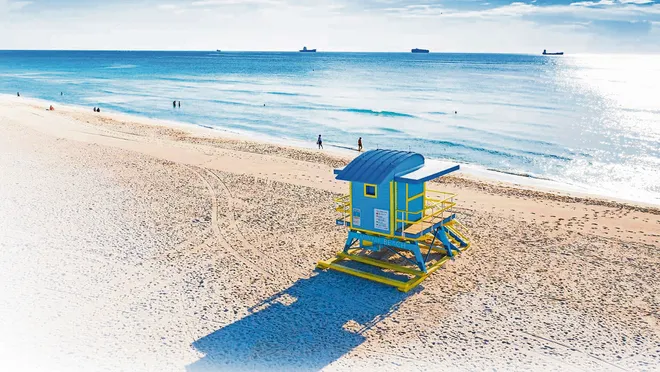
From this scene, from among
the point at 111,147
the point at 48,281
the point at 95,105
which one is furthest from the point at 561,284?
the point at 95,105

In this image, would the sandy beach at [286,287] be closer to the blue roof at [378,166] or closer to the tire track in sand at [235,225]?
the tire track in sand at [235,225]

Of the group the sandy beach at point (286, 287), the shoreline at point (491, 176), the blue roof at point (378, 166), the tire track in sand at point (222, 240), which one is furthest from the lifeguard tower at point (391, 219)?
the shoreline at point (491, 176)

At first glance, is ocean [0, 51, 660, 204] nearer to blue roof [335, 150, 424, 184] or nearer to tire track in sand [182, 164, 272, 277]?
blue roof [335, 150, 424, 184]

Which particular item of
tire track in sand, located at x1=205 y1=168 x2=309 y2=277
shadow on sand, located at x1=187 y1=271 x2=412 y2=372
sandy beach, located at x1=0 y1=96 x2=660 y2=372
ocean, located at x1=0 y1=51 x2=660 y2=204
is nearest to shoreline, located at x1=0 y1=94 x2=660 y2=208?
ocean, located at x1=0 y1=51 x2=660 y2=204

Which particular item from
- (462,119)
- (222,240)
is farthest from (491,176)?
(462,119)

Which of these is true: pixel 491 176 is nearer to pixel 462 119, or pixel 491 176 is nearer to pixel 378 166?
pixel 378 166

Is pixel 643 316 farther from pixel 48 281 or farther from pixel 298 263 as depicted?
pixel 48 281
